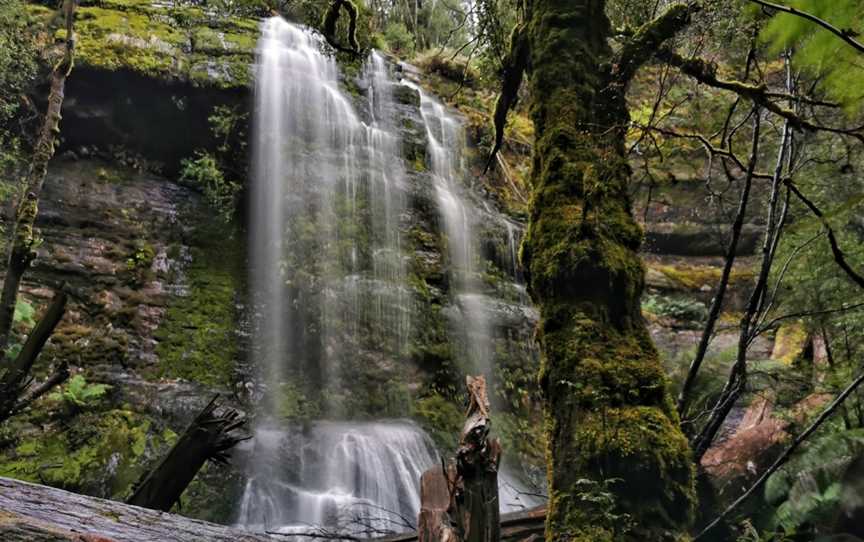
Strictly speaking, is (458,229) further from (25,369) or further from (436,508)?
(436,508)

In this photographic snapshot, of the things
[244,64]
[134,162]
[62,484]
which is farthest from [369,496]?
[244,64]

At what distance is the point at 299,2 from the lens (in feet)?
21.8

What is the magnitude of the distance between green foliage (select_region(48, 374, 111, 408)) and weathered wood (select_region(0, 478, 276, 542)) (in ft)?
20.7

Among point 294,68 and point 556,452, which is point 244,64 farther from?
point 556,452

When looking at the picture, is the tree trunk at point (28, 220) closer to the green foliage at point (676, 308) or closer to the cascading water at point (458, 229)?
the cascading water at point (458, 229)

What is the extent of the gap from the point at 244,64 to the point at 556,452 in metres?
10.8

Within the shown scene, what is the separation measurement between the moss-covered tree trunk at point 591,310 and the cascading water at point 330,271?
208 inches

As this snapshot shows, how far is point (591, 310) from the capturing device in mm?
2697

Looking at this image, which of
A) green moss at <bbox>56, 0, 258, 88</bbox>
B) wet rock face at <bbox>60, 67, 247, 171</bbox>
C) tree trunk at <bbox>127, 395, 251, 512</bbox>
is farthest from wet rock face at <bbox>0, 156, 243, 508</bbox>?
tree trunk at <bbox>127, 395, 251, 512</bbox>

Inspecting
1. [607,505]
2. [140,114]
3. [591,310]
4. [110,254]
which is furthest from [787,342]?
[140,114]

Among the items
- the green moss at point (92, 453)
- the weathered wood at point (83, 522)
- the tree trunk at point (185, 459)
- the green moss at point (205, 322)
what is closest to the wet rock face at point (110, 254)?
the green moss at point (205, 322)

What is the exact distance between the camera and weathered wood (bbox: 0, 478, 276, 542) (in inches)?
56.3

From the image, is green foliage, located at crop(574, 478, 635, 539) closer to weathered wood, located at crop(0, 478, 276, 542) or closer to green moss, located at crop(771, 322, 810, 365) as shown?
weathered wood, located at crop(0, 478, 276, 542)

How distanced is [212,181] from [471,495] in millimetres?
9848
